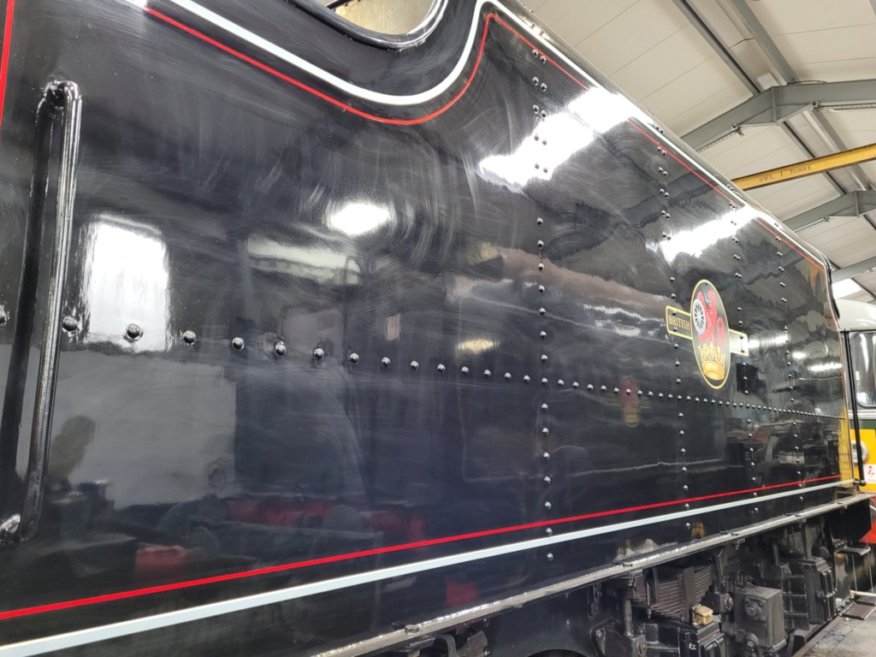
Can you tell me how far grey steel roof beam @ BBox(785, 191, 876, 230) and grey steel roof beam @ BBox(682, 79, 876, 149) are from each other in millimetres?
5818

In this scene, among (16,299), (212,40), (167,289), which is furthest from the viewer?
(212,40)

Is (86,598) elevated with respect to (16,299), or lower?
lower

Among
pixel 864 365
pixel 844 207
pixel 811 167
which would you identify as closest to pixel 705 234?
pixel 864 365

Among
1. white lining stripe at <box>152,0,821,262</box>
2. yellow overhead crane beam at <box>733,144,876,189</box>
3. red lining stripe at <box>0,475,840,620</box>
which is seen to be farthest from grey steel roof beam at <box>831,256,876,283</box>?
red lining stripe at <box>0,475,840,620</box>

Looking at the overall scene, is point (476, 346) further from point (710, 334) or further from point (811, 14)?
point (811, 14)

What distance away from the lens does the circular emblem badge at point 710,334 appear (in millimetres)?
3211

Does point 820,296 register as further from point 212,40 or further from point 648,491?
point 212,40

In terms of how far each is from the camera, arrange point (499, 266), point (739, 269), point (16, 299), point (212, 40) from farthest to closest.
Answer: point (739, 269) < point (499, 266) < point (212, 40) < point (16, 299)

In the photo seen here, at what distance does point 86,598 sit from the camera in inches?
39.6

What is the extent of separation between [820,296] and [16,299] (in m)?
5.81

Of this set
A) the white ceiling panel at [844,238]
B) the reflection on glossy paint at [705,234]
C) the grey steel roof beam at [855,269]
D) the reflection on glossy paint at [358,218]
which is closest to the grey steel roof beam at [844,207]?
the white ceiling panel at [844,238]

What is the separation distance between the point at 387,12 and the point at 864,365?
569 cm

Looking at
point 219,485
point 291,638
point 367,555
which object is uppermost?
point 219,485

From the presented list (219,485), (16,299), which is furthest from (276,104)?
(219,485)
